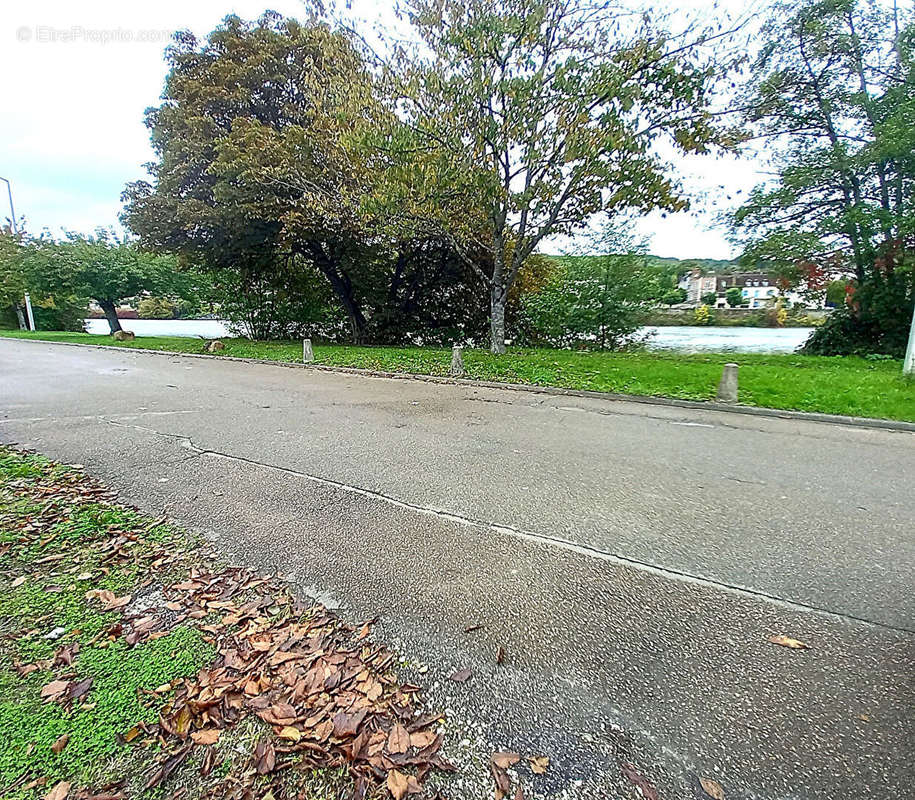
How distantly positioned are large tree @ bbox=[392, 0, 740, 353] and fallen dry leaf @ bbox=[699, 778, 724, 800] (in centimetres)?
1009

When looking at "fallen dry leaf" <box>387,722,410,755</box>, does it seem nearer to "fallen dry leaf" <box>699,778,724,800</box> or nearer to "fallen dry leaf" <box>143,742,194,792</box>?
"fallen dry leaf" <box>143,742,194,792</box>

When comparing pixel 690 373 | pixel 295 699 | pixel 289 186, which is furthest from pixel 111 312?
pixel 295 699

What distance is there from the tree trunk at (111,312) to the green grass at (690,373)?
9137 millimetres

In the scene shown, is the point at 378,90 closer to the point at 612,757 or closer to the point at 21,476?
the point at 21,476

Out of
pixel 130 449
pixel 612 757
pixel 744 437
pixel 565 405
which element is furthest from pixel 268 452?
pixel 744 437

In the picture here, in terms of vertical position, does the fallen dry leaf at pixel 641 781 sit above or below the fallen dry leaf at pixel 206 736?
below

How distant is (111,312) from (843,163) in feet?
89.6

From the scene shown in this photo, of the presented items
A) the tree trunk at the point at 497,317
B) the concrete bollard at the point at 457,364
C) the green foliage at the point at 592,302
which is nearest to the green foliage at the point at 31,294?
the tree trunk at the point at 497,317

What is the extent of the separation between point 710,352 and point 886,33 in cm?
912

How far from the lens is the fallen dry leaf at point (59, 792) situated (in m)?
1.33

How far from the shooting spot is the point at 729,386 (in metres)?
7.33

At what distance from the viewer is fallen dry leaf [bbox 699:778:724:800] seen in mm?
1393

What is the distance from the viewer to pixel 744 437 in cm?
552

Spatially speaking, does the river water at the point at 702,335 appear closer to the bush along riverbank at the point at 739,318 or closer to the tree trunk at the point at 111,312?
the bush along riverbank at the point at 739,318
